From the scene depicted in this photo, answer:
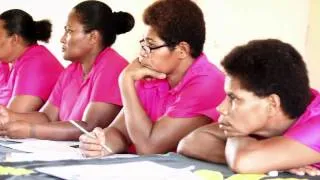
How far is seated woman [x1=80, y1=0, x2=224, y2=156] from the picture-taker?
1.59 metres

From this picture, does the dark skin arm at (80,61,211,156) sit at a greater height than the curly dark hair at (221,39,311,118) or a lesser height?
lesser

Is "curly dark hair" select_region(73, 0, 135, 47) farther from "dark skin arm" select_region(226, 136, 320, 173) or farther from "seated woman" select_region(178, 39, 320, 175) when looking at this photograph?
"dark skin arm" select_region(226, 136, 320, 173)

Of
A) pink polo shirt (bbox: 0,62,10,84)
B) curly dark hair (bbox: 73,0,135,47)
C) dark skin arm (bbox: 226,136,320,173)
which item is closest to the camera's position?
dark skin arm (bbox: 226,136,320,173)

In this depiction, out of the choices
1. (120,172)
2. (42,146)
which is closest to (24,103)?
(42,146)

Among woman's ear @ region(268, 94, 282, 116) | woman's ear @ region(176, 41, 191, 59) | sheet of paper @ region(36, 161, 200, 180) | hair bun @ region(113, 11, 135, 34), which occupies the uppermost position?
hair bun @ region(113, 11, 135, 34)

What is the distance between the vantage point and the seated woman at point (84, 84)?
191 cm

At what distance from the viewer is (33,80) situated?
7.55 feet

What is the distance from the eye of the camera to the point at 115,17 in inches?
86.7

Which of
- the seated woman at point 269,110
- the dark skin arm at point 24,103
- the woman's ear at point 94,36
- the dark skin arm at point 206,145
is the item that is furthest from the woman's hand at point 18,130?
the seated woman at point 269,110

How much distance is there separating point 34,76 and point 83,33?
0.35m

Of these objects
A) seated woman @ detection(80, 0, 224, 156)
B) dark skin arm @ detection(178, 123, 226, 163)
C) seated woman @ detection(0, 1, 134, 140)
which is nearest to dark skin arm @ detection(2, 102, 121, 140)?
seated woman @ detection(0, 1, 134, 140)

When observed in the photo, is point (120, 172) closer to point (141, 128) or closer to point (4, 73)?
point (141, 128)

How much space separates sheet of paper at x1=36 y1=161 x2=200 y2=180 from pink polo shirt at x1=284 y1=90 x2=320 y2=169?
0.89 ft

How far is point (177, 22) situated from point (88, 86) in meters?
0.56
